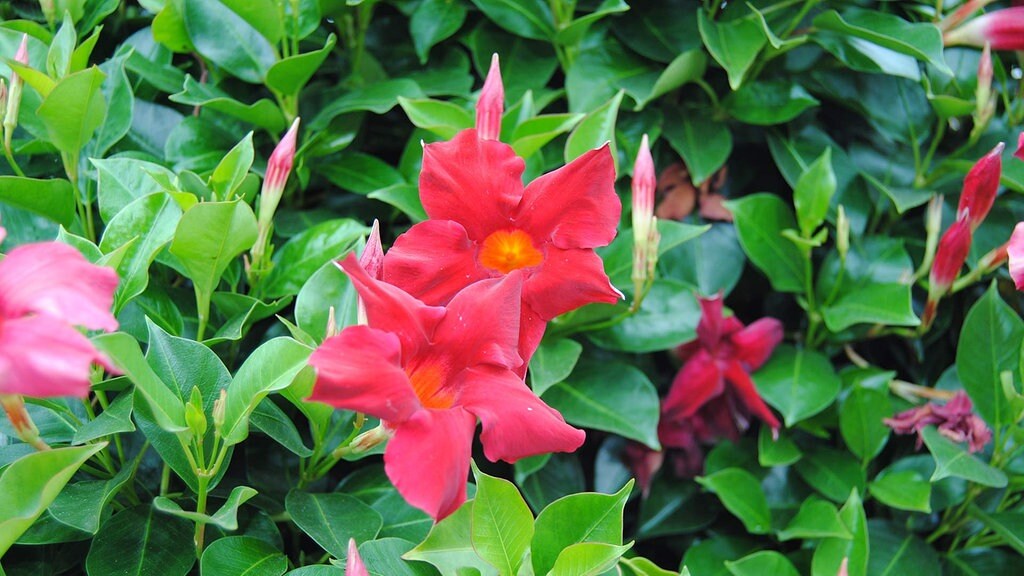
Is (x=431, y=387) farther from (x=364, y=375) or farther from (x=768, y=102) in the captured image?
(x=768, y=102)

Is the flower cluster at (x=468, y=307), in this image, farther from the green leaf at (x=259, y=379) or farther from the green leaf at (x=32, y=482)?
the green leaf at (x=32, y=482)

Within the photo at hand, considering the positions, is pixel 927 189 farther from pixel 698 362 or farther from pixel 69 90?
pixel 69 90

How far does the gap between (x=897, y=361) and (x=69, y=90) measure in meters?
1.23

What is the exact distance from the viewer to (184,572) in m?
0.80

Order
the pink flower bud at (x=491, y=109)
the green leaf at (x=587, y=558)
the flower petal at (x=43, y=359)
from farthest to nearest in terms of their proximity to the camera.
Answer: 1. the pink flower bud at (x=491, y=109)
2. the green leaf at (x=587, y=558)
3. the flower petal at (x=43, y=359)

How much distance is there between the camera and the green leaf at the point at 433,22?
1253mm

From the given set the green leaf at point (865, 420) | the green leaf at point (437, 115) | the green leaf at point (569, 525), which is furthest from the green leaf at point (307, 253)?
the green leaf at point (865, 420)

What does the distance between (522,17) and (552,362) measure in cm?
53

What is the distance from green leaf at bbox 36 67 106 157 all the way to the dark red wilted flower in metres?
1.04

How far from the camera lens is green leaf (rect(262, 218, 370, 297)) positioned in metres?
0.99

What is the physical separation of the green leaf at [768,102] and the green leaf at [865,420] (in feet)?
1.33

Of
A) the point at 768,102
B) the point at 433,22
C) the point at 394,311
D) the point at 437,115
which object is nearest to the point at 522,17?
the point at 433,22

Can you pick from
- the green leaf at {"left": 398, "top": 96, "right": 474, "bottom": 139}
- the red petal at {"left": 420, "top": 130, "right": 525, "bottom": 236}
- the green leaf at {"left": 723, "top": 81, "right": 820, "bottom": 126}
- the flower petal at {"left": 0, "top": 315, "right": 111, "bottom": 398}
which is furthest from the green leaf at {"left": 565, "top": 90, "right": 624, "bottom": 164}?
the flower petal at {"left": 0, "top": 315, "right": 111, "bottom": 398}

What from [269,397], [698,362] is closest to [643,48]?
[698,362]
